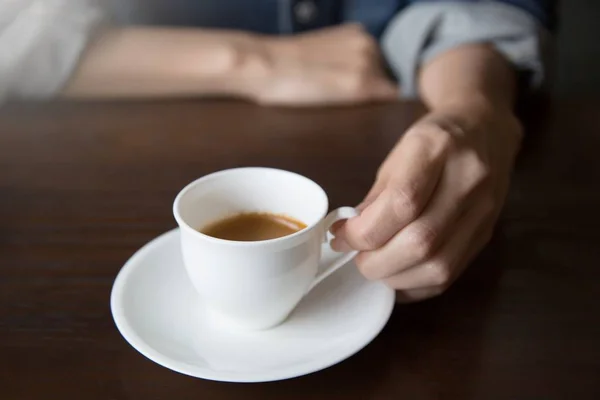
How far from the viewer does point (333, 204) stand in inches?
25.4

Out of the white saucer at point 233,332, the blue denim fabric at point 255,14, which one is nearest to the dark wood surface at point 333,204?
the white saucer at point 233,332

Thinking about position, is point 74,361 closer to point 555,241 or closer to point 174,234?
point 174,234

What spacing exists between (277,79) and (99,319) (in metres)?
0.50

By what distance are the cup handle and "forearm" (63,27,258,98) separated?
1.57 ft

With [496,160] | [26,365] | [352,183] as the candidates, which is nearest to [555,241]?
[496,160]

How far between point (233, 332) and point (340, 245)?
Result: 10 cm

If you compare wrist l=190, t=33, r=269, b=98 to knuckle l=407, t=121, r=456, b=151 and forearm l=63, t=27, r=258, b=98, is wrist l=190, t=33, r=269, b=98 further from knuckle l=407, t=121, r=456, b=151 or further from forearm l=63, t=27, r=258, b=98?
knuckle l=407, t=121, r=456, b=151

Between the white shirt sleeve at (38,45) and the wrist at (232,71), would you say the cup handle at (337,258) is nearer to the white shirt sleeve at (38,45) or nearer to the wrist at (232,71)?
the wrist at (232,71)

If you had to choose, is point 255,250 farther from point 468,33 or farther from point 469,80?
point 468,33

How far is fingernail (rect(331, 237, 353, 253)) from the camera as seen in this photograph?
0.49m

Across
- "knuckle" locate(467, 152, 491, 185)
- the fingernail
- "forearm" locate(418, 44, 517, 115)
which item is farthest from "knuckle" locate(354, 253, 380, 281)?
"forearm" locate(418, 44, 517, 115)

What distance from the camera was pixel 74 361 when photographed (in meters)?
0.45

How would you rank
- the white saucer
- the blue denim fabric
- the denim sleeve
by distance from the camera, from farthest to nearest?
the blue denim fabric → the denim sleeve → the white saucer

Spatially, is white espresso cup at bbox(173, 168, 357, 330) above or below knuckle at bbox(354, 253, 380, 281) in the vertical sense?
above
